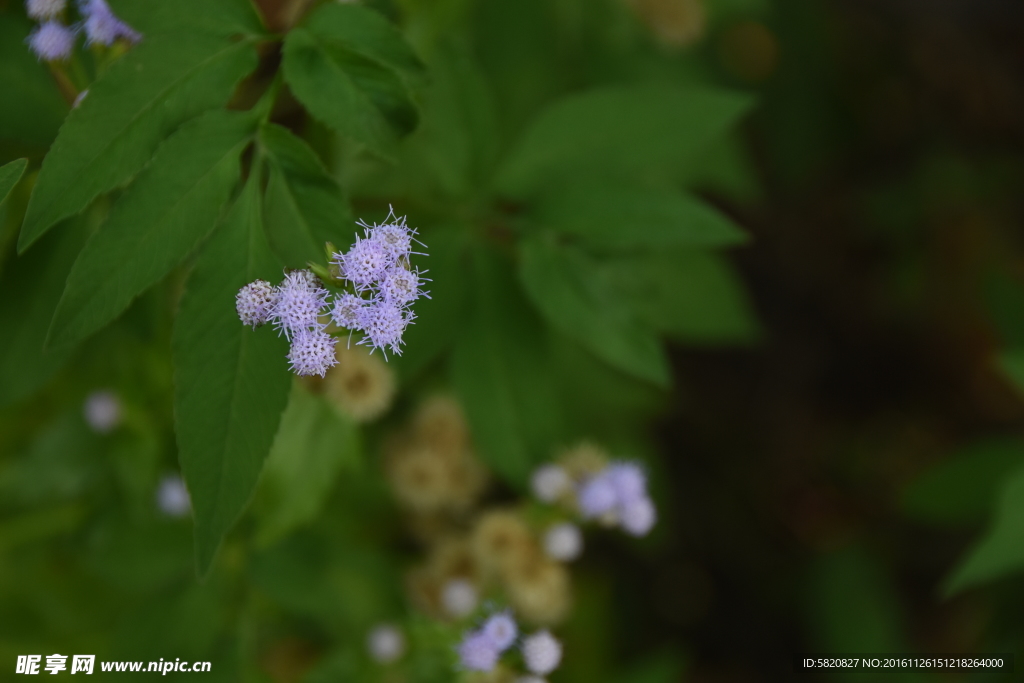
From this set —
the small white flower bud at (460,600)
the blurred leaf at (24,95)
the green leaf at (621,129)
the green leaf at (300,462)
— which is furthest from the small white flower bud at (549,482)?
the blurred leaf at (24,95)

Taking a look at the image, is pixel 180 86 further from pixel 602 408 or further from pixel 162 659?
pixel 602 408

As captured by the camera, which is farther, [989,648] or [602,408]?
[602,408]

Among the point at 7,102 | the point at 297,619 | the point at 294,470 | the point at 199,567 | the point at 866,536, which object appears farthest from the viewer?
the point at 866,536

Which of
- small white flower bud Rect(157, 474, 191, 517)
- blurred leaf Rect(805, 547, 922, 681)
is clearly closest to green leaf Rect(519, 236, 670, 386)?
small white flower bud Rect(157, 474, 191, 517)

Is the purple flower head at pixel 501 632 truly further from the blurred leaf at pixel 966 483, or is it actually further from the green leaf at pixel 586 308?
the blurred leaf at pixel 966 483

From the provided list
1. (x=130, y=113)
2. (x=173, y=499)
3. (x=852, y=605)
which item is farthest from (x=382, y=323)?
(x=852, y=605)

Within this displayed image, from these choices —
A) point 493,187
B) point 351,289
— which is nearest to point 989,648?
point 493,187
